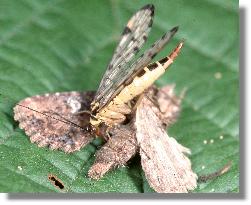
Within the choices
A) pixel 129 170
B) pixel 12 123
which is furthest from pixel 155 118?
pixel 12 123

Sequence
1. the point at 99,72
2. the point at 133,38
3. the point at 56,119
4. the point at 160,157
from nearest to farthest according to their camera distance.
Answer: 1. the point at 160,157
2. the point at 56,119
3. the point at 133,38
4. the point at 99,72

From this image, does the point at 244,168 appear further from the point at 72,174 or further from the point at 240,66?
the point at 72,174

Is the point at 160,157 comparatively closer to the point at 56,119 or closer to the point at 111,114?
the point at 111,114

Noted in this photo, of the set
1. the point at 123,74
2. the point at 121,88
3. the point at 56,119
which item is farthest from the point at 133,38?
the point at 56,119

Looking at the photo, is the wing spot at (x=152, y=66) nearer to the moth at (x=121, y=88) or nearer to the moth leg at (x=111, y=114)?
the moth at (x=121, y=88)

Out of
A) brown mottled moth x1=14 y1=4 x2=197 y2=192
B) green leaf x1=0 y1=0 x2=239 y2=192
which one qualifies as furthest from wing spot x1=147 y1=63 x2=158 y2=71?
green leaf x1=0 y1=0 x2=239 y2=192

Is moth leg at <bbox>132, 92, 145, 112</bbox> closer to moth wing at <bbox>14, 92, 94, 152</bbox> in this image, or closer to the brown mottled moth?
the brown mottled moth
